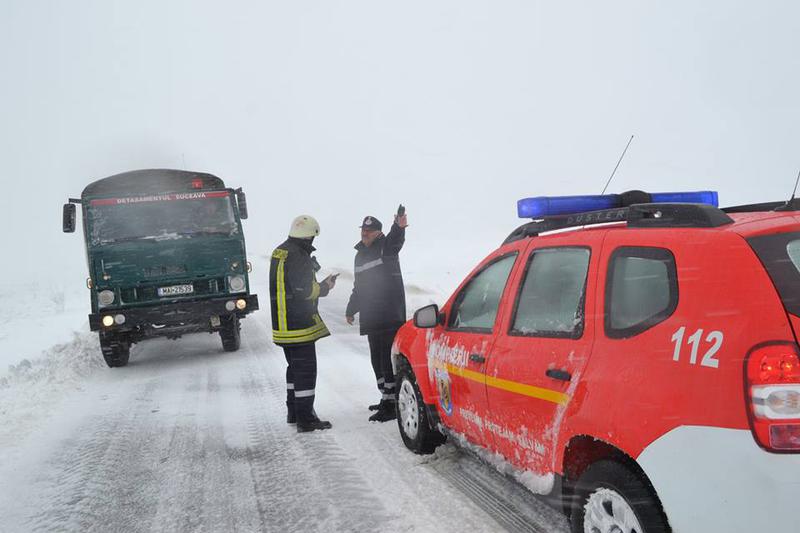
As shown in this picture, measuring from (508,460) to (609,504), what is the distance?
879 mm

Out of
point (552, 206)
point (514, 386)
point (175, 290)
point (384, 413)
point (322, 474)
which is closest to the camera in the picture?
point (514, 386)

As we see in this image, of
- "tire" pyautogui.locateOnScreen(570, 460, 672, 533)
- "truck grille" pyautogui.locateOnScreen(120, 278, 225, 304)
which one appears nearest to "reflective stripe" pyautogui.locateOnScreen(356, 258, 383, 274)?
"tire" pyautogui.locateOnScreen(570, 460, 672, 533)

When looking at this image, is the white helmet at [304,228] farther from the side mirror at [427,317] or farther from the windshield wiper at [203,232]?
the windshield wiper at [203,232]

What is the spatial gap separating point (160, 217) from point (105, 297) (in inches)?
57.7

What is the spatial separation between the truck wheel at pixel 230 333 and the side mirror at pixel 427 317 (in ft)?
19.4

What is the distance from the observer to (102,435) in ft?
18.4

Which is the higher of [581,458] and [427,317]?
[427,317]

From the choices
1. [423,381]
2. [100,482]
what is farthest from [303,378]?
[100,482]

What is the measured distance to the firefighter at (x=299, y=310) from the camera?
5.42 meters

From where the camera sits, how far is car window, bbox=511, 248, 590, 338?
2.87m

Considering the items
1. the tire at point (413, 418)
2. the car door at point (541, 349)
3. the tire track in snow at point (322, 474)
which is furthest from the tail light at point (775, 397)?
the tire at point (413, 418)

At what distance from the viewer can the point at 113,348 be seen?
8969 mm

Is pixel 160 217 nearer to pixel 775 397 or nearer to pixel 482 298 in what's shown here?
pixel 482 298

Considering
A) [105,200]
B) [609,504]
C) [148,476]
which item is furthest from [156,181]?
[609,504]
